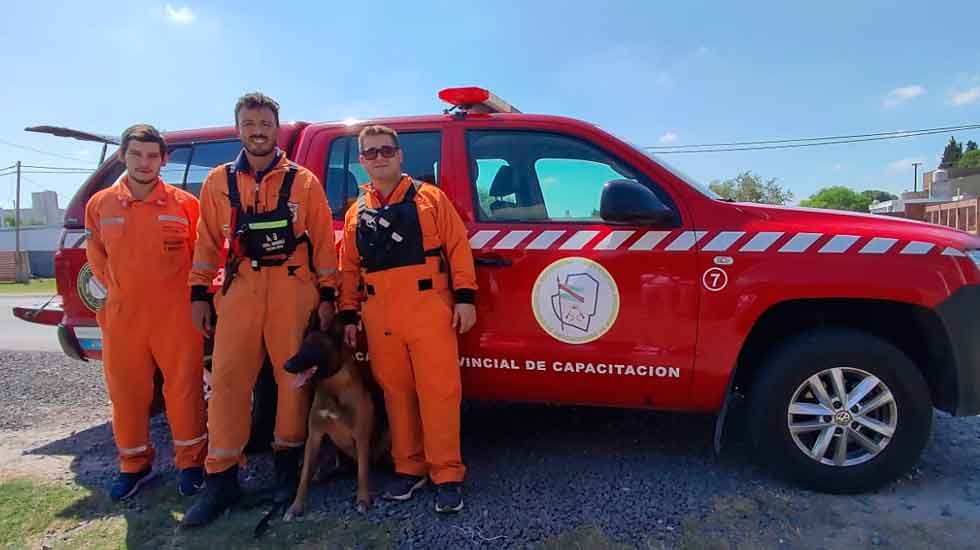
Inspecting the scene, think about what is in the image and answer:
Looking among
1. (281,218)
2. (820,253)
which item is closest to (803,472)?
(820,253)

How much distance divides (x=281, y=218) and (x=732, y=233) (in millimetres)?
2193

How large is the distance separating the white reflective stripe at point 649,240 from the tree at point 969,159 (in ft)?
273

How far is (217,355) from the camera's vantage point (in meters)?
2.97

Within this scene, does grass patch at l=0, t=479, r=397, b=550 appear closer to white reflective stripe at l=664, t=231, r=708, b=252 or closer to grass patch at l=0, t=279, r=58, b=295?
white reflective stripe at l=664, t=231, r=708, b=252

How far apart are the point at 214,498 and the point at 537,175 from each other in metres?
2.31

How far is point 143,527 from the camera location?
9.52ft

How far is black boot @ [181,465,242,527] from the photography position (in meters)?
2.89

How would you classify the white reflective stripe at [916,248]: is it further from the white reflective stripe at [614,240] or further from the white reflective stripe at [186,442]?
the white reflective stripe at [186,442]

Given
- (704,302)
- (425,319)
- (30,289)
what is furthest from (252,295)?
(30,289)

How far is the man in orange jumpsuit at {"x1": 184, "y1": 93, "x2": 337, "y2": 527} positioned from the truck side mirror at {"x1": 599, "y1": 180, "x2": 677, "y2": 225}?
4.51 ft

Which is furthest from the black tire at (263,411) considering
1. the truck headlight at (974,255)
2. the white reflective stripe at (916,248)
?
the truck headlight at (974,255)

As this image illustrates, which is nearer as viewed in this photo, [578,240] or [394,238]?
[394,238]

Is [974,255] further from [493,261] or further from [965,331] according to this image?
[493,261]

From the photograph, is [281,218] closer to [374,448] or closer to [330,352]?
[330,352]
